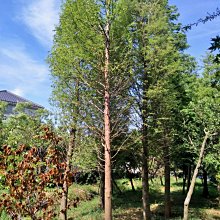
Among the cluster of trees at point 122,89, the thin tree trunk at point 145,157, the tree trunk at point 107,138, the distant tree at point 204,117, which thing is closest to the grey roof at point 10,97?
the cluster of trees at point 122,89

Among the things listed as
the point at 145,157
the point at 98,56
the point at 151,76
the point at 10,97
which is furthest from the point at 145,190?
the point at 10,97

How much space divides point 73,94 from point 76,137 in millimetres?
2185

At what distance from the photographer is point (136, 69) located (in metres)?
14.5

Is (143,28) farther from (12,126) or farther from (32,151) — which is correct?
(12,126)

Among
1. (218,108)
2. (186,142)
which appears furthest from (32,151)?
(186,142)

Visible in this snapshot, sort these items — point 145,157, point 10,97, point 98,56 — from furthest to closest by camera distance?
point 10,97 → point 145,157 → point 98,56

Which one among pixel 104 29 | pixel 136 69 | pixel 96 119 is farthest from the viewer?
pixel 136 69

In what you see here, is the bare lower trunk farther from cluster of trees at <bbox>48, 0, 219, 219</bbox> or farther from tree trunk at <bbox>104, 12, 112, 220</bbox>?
tree trunk at <bbox>104, 12, 112, 220</bbox>

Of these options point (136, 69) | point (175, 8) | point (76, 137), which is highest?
point (175, 8)

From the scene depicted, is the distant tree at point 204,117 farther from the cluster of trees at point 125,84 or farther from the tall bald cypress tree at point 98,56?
the tall bald cypress tree at point 98,56

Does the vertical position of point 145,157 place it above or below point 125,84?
below

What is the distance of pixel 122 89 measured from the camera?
12.3m

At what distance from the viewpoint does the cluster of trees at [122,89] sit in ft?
38.9

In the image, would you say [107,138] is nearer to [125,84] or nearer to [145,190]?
[125,84]
